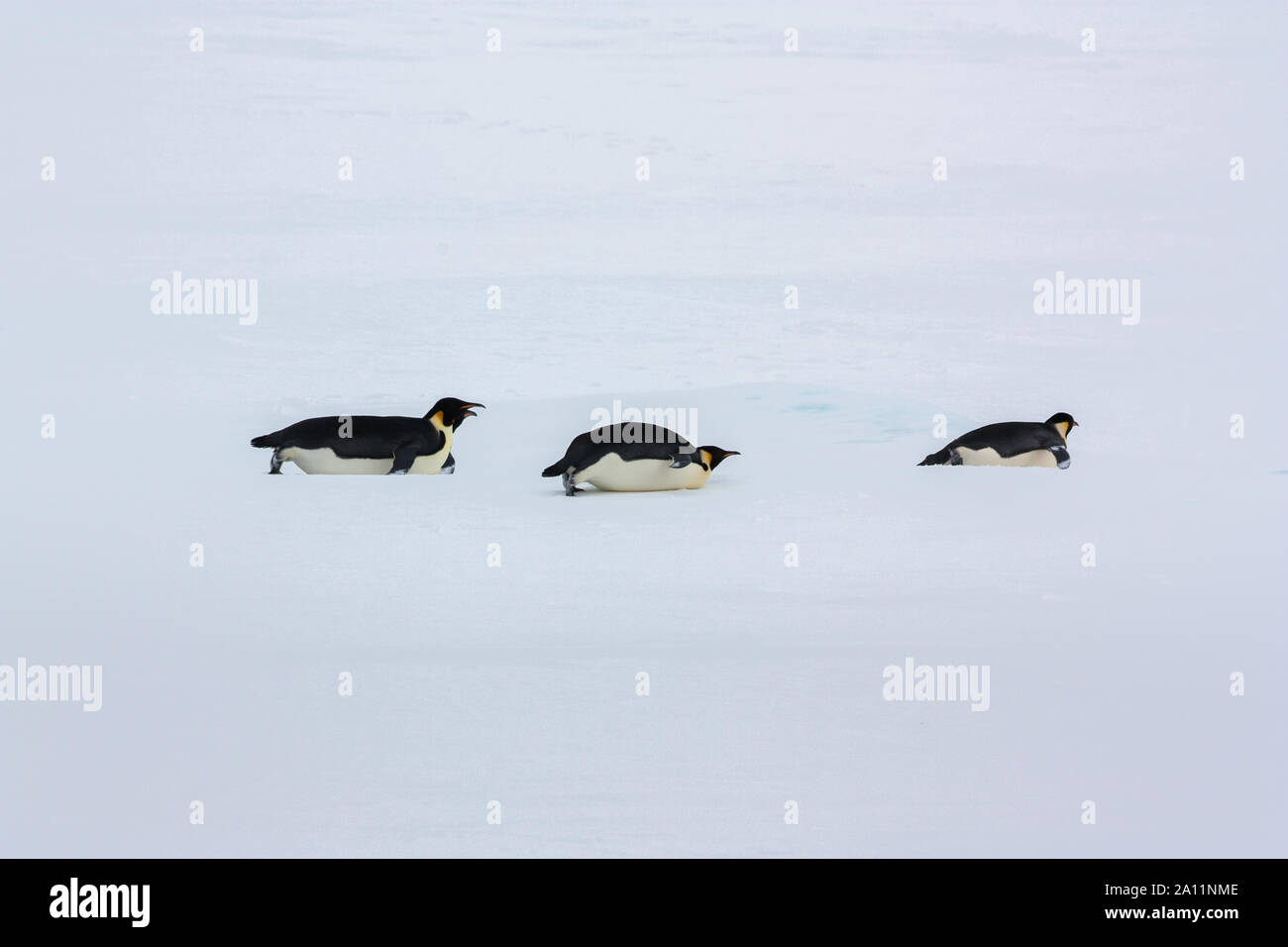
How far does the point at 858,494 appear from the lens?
6.57 meters

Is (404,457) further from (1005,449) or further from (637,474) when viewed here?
(1005,449)

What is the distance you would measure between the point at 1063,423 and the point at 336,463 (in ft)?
11.7

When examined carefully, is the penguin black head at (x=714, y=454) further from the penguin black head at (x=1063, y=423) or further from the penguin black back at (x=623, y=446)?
the penguin black head at (x=1063, y=423)

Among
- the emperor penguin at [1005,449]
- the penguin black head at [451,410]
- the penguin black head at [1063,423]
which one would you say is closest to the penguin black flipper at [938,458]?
the emperor penguin at [1005,449]

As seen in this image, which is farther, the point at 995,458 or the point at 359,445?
the point at 995,458

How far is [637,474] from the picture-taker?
6477 millimetres

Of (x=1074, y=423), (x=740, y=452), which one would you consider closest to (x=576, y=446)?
(x=740, y=452)

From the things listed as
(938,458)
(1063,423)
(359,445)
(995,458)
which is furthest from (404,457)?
(1063,423)

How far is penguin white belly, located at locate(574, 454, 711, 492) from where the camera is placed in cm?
644

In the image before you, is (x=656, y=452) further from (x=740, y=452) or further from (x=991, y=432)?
(x=991, y=432)

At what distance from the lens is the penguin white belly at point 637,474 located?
21.1 ft

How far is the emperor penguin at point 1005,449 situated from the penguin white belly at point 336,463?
93.7 inches

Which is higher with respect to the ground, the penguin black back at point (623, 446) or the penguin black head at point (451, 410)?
the penguin black head at point (451, 410)

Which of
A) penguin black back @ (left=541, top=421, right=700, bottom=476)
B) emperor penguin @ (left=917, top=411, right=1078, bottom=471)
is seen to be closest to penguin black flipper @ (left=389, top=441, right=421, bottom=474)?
penguin black back @ (left=541, top=421, right=700, bottom=476)
